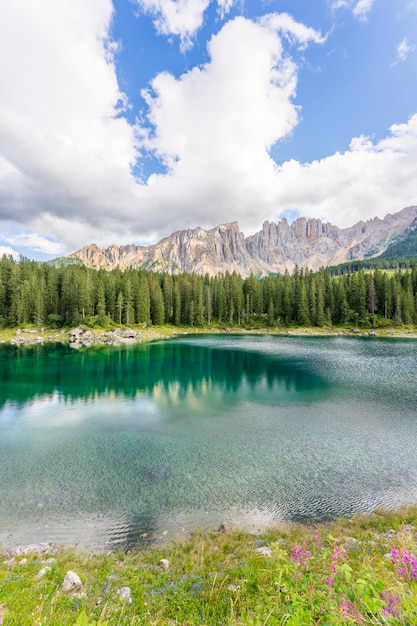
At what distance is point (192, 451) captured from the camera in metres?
21.5

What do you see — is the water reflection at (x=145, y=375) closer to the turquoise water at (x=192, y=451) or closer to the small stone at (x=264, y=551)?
the turquoise water at (x=192, y=451)

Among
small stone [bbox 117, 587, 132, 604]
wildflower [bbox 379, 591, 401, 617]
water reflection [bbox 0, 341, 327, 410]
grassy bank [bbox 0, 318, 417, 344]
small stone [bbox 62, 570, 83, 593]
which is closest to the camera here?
wildflower [bbox 379, 591, 401, 617]

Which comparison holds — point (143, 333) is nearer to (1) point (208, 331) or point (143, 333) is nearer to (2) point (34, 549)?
(1) point (208, 331)

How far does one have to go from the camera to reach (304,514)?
1466cm

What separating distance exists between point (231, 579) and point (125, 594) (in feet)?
10.6

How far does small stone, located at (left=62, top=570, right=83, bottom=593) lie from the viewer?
9102 millimetres

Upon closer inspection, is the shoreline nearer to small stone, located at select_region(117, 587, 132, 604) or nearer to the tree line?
the tree line

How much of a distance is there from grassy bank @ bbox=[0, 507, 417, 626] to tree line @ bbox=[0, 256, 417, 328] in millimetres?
100974

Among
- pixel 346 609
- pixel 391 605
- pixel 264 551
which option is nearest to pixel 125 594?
pixel 264 551

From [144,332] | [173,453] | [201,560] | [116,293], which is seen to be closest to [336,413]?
[173,453]

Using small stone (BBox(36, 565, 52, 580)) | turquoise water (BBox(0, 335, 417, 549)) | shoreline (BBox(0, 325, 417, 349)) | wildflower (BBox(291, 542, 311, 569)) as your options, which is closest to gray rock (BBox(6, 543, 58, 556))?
turquoise water (BBox(0, 335, 417, 549))

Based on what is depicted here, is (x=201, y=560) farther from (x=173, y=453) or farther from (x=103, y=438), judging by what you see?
(x=103, y=438)

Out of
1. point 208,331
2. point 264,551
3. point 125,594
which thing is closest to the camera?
point 125,594

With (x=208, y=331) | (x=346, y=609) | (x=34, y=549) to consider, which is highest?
(x=208, y=331)
